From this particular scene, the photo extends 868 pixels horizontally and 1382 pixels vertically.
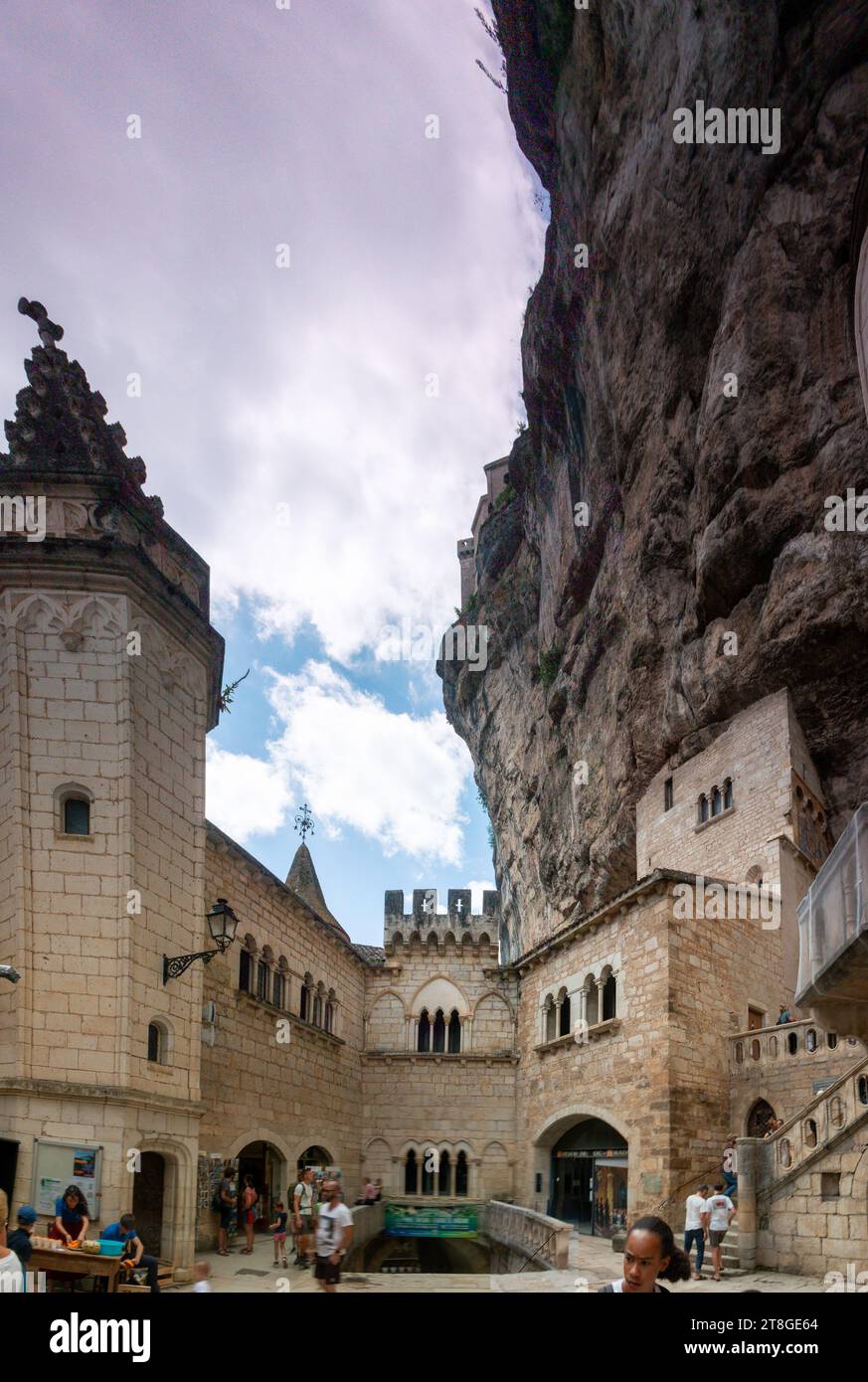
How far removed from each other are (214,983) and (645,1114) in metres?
7.80

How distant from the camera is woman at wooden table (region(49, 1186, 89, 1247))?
9.70m

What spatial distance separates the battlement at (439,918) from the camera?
32125 mm

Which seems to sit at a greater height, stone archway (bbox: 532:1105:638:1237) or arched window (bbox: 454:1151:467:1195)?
stone archway (bbox: 532:1105:638:1237)

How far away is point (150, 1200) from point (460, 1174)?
56.8 ft

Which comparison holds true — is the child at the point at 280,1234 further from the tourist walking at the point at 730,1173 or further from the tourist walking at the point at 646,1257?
the tourist walking at the point at 646,1257

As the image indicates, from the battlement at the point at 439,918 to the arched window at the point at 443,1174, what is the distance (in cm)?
661

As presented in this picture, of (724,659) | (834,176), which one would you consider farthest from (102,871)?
(834,176)

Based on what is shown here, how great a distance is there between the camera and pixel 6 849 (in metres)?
11.5

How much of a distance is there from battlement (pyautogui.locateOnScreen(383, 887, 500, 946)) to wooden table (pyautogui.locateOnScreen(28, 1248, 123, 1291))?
23.2 meters

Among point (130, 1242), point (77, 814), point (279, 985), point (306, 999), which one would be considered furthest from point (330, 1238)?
point (306, 999)

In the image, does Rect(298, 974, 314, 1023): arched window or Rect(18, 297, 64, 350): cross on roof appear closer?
Rect(18, 297, 64, 350): cross on roof

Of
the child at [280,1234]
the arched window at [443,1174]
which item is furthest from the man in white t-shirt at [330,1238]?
the arched window at [443,1174]

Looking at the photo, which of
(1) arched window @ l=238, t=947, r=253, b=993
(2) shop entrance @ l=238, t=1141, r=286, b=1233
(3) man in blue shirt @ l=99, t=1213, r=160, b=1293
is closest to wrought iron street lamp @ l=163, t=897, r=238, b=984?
(3) man in blue shirt @ l=99, t=1213, r=160, b=1293

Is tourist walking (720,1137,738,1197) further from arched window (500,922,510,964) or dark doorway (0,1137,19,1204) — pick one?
arched window (500,922,510,964)
